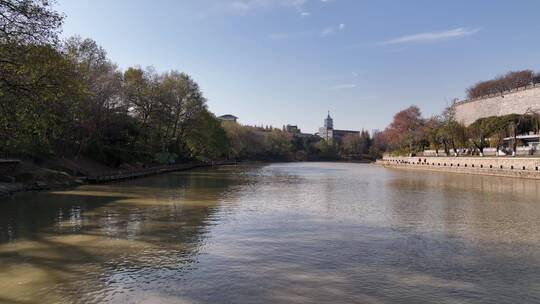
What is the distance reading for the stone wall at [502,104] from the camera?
9950cm

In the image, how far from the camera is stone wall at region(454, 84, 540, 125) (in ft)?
326

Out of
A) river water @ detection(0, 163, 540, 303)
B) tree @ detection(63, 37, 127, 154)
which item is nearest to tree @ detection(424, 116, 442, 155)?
tree @ detection(63, 37, 127, 154)

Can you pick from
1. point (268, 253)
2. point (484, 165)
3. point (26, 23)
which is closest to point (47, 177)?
point (26, 23)

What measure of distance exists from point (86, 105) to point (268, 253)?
39.3 metres

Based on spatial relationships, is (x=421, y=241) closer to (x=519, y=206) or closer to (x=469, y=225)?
(x=469, y=225)

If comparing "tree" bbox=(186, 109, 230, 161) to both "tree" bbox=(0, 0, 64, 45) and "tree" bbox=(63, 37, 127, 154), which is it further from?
"tree" bbox=(0, 0, 64, 45)

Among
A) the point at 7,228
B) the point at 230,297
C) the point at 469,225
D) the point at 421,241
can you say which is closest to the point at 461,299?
the point at 230,297

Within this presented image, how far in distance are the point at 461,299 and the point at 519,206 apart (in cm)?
2070

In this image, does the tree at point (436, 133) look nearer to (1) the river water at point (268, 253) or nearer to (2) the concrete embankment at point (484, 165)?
(2) the concrete embankment at point (484, 165)

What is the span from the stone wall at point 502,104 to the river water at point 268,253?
8338 centimetres

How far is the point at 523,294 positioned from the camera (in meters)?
11.0

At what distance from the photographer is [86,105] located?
159 feet

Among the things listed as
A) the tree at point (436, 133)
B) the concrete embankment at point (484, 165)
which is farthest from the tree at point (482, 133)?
the concrete embankment at point (484, 165)

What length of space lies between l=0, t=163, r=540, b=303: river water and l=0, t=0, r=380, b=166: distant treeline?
6101 mm
